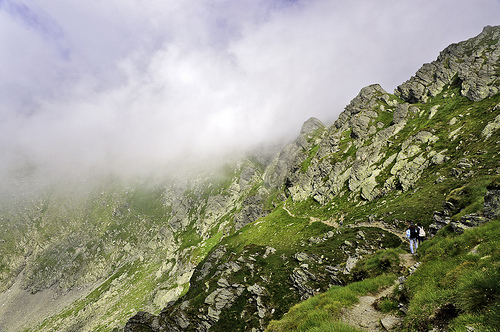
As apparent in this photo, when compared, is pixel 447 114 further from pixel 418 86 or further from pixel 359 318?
pixel 359 318

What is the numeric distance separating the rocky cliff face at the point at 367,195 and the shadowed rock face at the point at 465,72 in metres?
0.53

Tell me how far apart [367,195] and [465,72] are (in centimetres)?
8973

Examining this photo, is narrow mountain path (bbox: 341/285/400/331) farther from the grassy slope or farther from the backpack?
the backpack

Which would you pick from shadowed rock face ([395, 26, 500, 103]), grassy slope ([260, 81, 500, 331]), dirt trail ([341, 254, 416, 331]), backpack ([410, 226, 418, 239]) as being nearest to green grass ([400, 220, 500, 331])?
grassy slope ([260, 81, 500, 331])

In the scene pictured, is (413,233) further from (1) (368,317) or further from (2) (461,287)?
(2) (461,287)

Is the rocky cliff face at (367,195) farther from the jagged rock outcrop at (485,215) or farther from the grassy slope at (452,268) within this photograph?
the grassy slope at (452,268)

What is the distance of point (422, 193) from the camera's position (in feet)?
176

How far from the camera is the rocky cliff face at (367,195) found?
3891 centimetres

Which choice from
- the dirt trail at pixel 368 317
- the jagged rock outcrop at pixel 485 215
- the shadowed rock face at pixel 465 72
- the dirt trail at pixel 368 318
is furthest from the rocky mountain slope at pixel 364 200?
the dirt trail at pixel 368 318

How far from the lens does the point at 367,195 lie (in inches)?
3095

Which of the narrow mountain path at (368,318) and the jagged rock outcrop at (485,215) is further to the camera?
the jagged rock outcrop at (485,215)

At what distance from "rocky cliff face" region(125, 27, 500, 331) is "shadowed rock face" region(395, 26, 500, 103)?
53cm

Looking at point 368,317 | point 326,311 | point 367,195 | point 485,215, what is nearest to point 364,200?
point 367,195

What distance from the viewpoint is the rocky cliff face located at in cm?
3891
